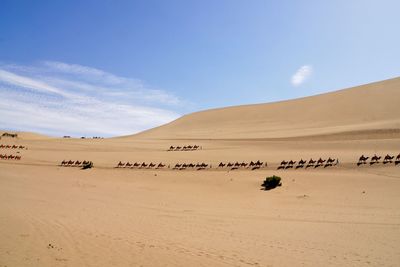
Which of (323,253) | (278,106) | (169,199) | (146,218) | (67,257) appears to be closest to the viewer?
(67,257)

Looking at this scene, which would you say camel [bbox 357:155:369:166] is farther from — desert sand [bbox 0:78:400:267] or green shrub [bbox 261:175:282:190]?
green shrub [bbox 261:175:282:190]

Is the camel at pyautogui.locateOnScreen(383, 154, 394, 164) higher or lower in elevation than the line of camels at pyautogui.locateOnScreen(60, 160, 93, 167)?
higher

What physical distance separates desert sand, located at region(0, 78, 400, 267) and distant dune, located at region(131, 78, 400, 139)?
5.37m

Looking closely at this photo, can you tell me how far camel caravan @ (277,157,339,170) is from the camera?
23934 millimetres

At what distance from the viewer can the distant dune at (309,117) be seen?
42.2m

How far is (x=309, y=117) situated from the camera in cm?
5416

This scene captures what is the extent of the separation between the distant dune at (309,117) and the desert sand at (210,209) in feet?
17.6

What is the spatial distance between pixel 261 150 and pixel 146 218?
74.4ft

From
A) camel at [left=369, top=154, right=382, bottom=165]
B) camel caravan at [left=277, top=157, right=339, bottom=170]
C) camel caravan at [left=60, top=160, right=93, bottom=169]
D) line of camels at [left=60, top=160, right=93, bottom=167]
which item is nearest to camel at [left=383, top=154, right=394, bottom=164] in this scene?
camel at [left=369, top=154, right=382, bottom=165]

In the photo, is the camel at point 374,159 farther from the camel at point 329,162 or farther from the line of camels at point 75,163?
the line of camels at point 75,163

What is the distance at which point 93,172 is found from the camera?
27.3m

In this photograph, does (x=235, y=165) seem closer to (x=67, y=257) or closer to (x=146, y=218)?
(x=146, y=218)

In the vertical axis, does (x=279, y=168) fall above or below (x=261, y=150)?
below

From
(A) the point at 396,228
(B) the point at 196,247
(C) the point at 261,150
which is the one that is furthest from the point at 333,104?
(B) the point at 196,247
